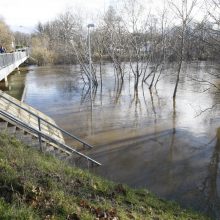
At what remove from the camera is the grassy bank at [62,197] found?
4770 mm

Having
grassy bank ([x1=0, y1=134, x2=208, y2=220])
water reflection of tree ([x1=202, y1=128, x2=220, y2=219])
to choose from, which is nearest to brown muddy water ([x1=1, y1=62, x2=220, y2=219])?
water reflection of tree ([x1=202, y1=128, x2=220, y2=219])

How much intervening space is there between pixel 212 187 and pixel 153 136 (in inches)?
197

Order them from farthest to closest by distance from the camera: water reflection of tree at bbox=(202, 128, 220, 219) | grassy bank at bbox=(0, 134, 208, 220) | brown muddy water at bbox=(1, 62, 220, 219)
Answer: brown muddy water at bbox=(1, 62, 220, 219) < water reflection of tree at bbox=(202, 128, 220, 219) < grassy bank at bbox=(0, 134, 208, 220)

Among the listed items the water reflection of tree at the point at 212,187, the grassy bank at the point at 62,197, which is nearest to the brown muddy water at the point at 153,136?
the water reflection of tree at the point at 212,187

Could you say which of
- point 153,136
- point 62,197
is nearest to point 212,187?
point 153,136

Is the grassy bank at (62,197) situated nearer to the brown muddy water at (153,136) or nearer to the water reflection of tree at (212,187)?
the water reflection of tree at (212,187)

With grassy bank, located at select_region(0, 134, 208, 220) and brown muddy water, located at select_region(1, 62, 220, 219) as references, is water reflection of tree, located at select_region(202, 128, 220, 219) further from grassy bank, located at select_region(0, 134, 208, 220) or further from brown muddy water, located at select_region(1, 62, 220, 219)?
grassy bank, located at select_region(0, 134, 208, 220)

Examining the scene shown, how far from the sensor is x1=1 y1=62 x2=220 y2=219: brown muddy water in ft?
30.4

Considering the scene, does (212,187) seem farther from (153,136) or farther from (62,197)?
(62,197)

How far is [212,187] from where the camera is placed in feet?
30.1

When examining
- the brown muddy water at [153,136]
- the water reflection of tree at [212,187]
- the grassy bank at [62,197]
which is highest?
the grassy bank at [62,197]

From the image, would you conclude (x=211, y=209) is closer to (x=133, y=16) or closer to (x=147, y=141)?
(x=147, y=141)

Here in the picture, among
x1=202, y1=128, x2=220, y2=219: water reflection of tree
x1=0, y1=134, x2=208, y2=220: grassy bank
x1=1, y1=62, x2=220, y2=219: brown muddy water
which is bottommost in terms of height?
x1=202, y1=128, x2=220, y2=219: water reflection of tree

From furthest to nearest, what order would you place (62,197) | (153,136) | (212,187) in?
(153,136) < (212,187) < (62,197)
